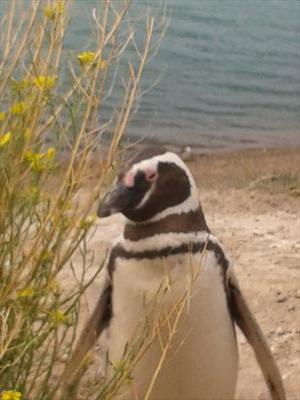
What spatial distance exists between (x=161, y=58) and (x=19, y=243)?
1127 centimetres

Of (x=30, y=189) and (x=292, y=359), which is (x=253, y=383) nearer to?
(x=292, y=359)

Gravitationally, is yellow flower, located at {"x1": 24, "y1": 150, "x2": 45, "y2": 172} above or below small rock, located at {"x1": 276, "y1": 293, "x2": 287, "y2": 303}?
above

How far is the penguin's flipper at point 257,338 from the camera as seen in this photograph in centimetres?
345

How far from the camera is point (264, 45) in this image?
15078mm

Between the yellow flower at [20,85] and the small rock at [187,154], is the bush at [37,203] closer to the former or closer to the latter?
the yellow flower at [20,85]

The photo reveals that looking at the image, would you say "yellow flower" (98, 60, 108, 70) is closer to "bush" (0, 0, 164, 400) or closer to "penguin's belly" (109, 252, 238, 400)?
"bush" (0, 0, 164, 400)

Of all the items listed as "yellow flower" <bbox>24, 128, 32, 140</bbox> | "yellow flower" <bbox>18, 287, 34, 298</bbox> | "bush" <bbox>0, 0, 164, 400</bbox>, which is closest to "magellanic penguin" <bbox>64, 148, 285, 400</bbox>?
"bush" <bbox>0, 0, 164, 400</bbox>

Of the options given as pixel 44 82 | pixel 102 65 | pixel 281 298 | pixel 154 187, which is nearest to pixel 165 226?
pixel 154 187

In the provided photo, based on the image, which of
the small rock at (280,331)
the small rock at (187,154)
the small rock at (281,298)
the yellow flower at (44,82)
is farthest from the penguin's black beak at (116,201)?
the small rock at (187,154)

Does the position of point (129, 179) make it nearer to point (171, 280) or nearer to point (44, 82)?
point (171, 280)

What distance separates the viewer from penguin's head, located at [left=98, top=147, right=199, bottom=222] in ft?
10.6

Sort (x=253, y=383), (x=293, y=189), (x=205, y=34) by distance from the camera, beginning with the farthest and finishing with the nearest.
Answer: (x=205, y=34) < (x=293, y=189) < (x=253, y=383)

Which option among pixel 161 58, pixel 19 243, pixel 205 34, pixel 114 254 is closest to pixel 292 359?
pixel 114 254

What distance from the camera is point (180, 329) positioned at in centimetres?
326
